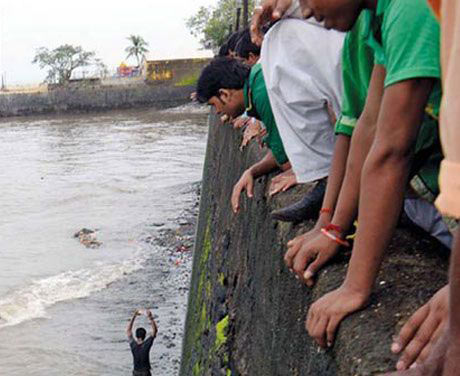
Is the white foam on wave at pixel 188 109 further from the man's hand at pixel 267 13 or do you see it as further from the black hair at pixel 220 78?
the man's hand at pixel 267 13

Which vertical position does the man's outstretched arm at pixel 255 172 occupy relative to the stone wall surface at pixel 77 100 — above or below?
above

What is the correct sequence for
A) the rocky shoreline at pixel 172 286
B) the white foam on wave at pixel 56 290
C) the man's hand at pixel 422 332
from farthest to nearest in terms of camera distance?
the white foam on wave at pixel 56 290
the rocky shoreline at pixel 172 286
the man's hand at pixel 422 332

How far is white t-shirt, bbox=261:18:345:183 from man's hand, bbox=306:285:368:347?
1.23m

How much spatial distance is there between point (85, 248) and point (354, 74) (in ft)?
59.9

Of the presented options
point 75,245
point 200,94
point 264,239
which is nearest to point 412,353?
point 264,239

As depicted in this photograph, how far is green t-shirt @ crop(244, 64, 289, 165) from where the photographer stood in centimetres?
393

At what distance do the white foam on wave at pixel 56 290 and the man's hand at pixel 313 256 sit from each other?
13091mm

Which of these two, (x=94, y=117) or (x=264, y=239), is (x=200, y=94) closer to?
(x=264, y=239)

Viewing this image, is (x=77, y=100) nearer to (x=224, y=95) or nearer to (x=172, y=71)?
(x=172, y=71)

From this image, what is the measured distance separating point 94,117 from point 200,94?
48.6 meters

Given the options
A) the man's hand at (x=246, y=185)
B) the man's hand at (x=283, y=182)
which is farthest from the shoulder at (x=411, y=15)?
the man's hand at (x=246, y=185)

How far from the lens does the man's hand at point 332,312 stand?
6.62 feet

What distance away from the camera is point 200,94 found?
13.9 feet

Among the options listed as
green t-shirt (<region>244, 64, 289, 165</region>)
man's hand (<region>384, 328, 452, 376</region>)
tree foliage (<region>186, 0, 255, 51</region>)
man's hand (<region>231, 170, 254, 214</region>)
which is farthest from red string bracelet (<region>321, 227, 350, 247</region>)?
tree foliage (<region>186, 0, 255, 51</region>)
